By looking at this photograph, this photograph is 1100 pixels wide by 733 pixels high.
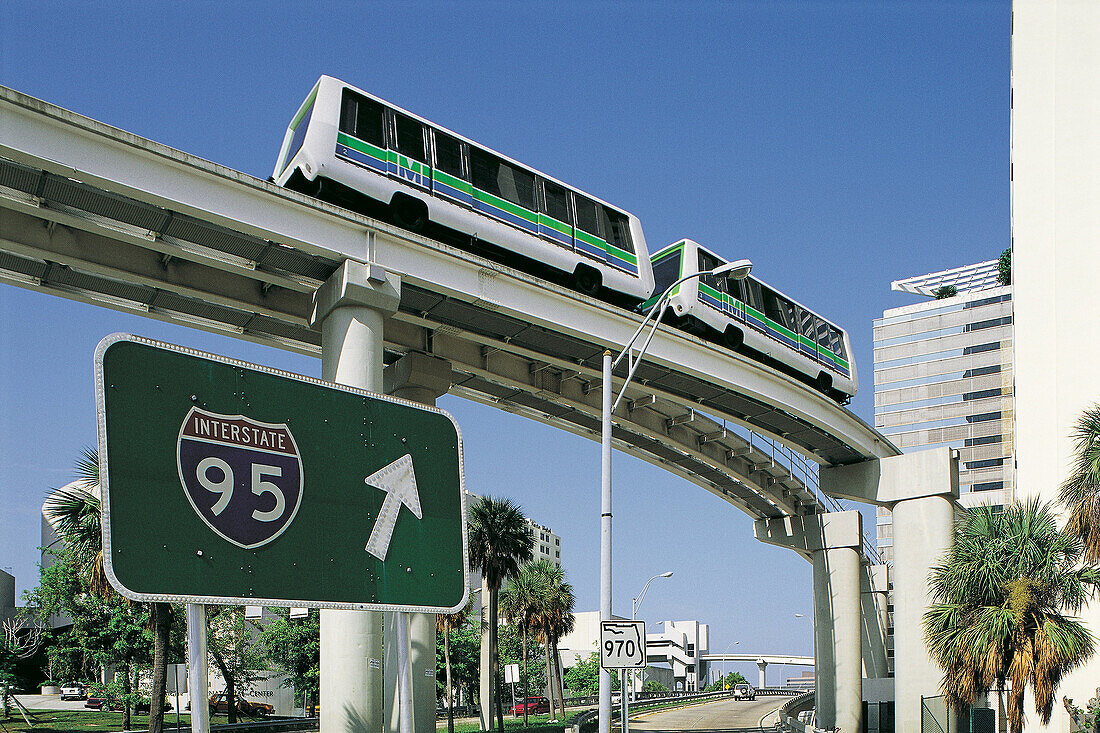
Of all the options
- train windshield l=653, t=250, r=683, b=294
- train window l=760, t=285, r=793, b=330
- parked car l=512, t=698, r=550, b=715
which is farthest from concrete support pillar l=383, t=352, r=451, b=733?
parked car l=512, t=698, r=550, b=715

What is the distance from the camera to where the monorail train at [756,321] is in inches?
1267

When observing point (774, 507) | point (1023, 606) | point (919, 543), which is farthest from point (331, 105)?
point (774, 507)

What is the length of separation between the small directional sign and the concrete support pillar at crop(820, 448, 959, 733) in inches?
896

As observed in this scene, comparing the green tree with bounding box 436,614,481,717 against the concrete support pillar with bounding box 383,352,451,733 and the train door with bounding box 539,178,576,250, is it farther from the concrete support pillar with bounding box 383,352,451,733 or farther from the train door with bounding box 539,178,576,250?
the train door with bounding box 539,178,576,250

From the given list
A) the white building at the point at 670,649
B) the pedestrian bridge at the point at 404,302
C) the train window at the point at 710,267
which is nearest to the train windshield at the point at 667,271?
the train window at the point at 710,267

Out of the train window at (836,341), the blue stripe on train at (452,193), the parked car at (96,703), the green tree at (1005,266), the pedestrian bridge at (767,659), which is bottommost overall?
the pedestrian bridge at (767,659)

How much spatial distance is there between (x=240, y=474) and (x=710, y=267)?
27223 millimetres

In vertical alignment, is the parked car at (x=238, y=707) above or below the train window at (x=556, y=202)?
below

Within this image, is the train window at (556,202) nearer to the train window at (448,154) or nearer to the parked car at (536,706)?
the train window at (448,154)

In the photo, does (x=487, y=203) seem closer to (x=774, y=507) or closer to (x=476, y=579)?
(x=774, y=507)

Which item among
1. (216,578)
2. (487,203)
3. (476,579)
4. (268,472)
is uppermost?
(487,203)

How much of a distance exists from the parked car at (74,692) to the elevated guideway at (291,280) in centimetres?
4920

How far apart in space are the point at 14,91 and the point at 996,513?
941 inches

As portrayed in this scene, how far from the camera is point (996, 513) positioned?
26.8 meters
